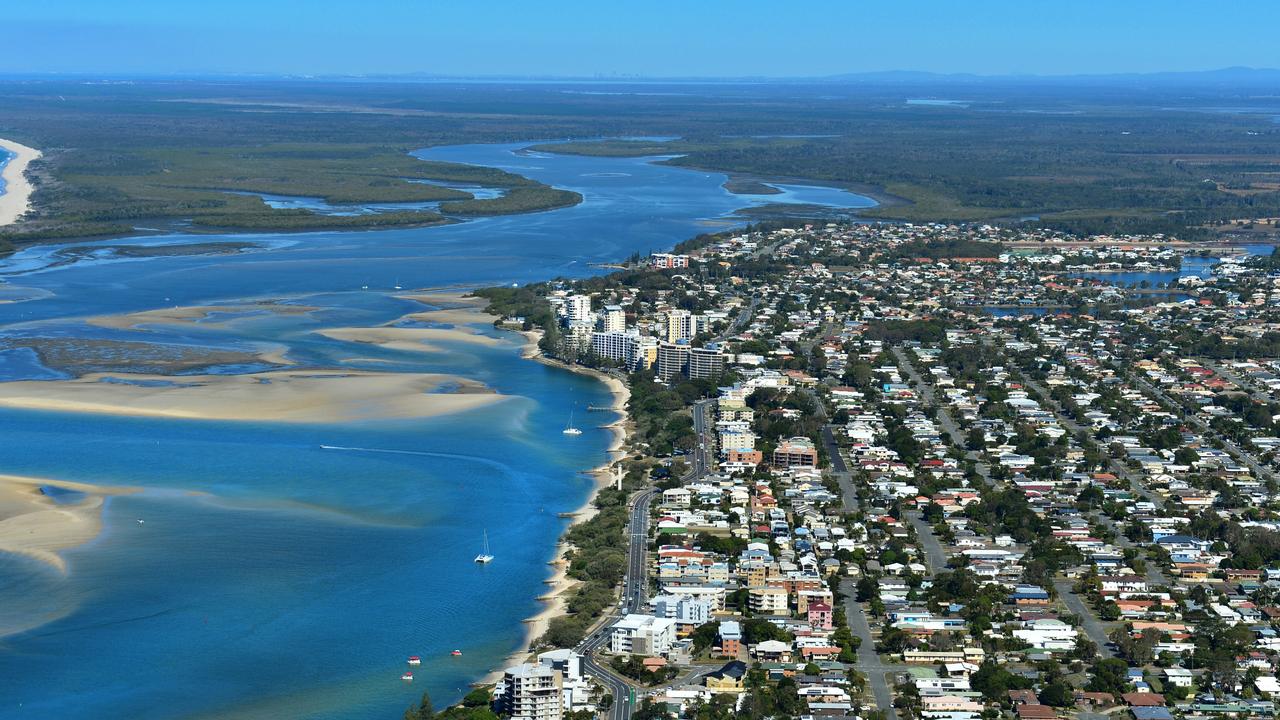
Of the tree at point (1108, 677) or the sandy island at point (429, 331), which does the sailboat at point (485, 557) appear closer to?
the tree at point (1108, 677)

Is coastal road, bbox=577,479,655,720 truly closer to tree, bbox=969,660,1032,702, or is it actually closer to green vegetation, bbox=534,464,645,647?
green vegetation, bbox=534,464,645,647

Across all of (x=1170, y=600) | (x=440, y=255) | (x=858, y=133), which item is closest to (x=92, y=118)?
(x=858, y=133)

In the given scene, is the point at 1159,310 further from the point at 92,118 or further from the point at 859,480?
the point at 92,118

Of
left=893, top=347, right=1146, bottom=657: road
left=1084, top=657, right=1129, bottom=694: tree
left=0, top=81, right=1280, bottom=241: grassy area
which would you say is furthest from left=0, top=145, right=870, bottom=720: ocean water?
left=0, top=81, right=1280, bottom=241: grassy area

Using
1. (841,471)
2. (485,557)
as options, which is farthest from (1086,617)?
(841,471)

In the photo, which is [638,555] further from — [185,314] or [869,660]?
[185,314]

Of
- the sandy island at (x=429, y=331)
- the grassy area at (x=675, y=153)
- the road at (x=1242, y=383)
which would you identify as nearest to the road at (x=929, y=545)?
the road at (x=1242, y=383)

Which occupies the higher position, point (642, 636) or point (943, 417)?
point (642, 636)
